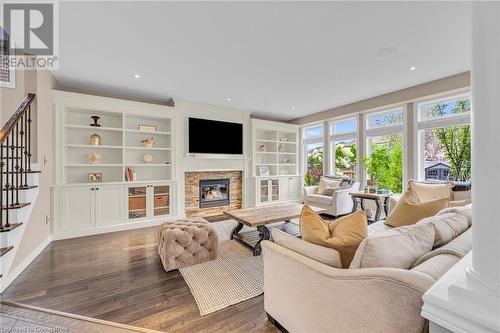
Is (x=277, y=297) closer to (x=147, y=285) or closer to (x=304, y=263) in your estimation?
(x=304, y=263)

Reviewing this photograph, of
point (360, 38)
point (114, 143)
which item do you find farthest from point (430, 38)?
point (114, 143)

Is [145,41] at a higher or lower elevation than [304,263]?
higher

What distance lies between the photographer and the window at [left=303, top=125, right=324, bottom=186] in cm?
630

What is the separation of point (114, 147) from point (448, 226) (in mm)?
4736

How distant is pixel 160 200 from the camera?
447 cm

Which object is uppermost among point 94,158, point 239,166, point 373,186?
point 94,158

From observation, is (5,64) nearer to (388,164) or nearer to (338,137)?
(338,137)

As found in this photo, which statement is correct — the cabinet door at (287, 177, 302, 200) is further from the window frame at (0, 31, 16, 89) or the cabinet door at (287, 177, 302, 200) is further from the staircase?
the window frame at (0, 31, 16, 89)

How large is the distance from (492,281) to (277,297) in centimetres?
119

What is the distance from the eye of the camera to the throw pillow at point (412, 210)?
2191 millimetres

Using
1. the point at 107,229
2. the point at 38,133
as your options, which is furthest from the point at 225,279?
the point at 38,133

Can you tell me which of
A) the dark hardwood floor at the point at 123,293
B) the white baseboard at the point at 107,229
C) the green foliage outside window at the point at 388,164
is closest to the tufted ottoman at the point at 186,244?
the dark hardwood floor at the point at 123,293

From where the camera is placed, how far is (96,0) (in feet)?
6.24

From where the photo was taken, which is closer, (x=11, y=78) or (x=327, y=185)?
(x=11, y=78)
